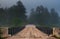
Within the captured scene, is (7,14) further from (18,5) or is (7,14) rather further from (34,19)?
(34,19)

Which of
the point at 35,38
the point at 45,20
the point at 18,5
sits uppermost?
the point at 18,5

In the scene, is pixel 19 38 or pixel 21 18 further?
pixel 21 18

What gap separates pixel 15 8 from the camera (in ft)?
66.1

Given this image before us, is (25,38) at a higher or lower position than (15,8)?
lower

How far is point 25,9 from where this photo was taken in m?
21.0

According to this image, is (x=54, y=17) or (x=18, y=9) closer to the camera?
(x=54, y=17)

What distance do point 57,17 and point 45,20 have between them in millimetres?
1193

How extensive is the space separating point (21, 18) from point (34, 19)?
255 centimetres

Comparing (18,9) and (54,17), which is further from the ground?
(18,9)

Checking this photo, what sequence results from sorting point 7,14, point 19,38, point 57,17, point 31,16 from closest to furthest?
point 19,38
point 57,17
point 7,14
point 31,16

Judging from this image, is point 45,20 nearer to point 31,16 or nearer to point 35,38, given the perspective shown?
point 31,16

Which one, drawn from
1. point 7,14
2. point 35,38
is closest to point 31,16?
point 7,14

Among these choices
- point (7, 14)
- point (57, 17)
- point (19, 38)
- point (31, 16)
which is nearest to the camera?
point (19, 38)

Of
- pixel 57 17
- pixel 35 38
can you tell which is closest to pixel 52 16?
pixel 57 17
